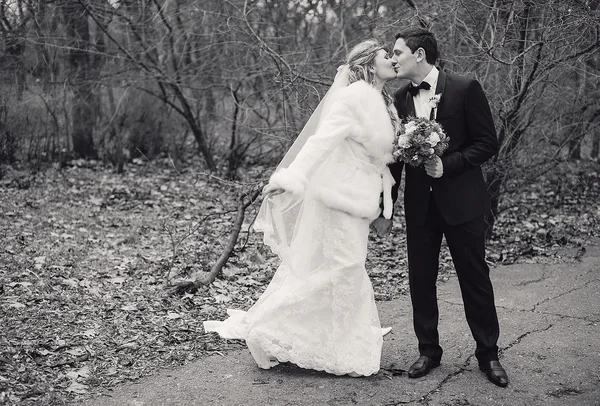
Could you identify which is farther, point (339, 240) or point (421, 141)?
point (339, 240)

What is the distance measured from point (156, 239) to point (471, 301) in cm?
552

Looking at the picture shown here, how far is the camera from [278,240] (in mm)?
4859

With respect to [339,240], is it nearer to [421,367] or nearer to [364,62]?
[421,367]

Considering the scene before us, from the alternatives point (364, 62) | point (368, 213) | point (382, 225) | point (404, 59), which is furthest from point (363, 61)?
point (382, 225)

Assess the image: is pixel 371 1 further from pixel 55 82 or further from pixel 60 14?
pixel 55 82

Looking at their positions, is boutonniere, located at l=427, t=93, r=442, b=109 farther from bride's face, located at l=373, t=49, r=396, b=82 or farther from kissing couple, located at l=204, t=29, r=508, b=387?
bride's face, located at l=373, t=49, r=396, b=82

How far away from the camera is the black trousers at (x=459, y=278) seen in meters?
4.48

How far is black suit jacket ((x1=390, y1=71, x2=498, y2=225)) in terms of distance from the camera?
4441 mm

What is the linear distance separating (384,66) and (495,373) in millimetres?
2229

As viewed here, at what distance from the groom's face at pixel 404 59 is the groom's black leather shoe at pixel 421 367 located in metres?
1.99

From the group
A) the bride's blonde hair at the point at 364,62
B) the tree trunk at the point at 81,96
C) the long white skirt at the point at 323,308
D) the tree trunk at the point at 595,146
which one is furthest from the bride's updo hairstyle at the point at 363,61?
the tree trunk at the point at 81,96

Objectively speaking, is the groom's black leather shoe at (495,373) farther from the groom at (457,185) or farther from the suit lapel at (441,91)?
the suit lapel at (441,91)

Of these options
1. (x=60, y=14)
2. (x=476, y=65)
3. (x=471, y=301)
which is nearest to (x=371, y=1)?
(x=476, y=65)

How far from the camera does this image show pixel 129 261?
25.6ft
